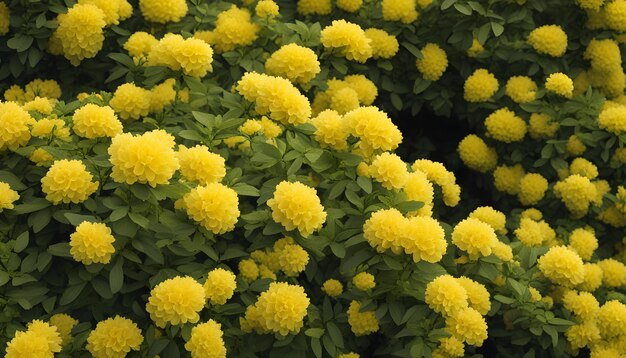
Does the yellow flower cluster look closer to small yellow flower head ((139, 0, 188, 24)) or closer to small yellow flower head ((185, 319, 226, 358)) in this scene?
small yellow flower head ((185, 319, 226, 358))

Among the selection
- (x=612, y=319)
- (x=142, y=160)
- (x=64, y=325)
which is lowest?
(x=612, y=319)

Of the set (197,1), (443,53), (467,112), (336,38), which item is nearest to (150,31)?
(197,1)

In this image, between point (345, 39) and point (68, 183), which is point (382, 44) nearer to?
point (345, 39)

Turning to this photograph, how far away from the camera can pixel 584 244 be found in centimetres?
387

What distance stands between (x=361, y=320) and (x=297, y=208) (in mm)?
677

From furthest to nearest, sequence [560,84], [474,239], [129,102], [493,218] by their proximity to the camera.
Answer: [560,84] → [493,218] → [129,102] → [474,239]

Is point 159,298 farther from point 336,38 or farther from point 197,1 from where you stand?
point 197,1

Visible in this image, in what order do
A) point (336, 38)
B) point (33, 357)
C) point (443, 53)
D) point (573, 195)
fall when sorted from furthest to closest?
point (443, 53) < point (573, 195) < point (336, 38) < point (33, 357)

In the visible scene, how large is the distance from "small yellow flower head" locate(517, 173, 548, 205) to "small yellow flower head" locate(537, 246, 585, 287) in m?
0.94

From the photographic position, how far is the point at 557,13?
15.6ft

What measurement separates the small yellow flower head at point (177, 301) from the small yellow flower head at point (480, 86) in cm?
262

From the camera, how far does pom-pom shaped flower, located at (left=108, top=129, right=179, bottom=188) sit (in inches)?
95.3

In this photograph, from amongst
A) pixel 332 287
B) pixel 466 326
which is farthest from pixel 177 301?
pixel 466 326

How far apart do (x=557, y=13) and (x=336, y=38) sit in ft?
5.96
